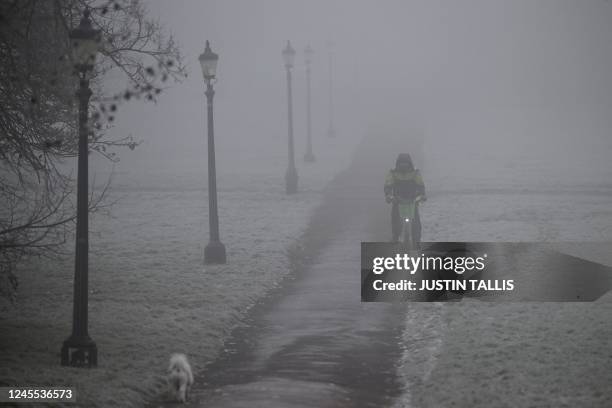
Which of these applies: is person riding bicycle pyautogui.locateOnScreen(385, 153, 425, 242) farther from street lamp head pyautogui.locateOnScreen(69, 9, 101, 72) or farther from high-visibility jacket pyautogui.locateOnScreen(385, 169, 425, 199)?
street lamp head pyautogui.locateOnScreen(69, 9, 101, 72)

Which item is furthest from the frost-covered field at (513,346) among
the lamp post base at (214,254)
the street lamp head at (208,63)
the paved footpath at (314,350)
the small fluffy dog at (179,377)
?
the street lamp head at (208,63)

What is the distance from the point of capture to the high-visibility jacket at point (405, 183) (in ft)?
60.5

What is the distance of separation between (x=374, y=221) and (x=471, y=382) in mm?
14973

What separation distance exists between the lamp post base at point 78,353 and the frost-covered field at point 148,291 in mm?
209

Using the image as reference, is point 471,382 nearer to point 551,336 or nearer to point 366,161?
point 551,336

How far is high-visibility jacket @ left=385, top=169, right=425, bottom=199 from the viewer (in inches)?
725

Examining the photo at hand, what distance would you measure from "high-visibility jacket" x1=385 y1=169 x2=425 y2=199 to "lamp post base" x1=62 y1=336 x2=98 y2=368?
29.4 ft

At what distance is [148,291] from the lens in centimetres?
1620

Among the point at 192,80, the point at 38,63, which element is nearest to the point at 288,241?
the point at 38,63

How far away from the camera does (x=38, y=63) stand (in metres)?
13.2

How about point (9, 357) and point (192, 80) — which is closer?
point (9, 357)

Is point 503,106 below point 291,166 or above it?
above

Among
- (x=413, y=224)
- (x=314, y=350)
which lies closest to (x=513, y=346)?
(x=314, y=350)

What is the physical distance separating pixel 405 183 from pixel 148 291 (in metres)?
6.03
